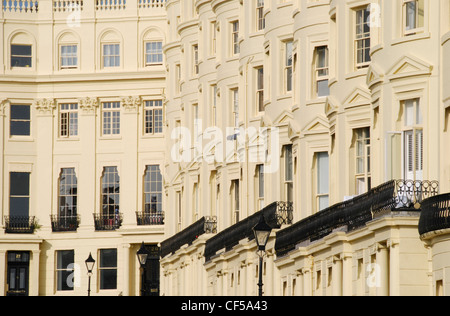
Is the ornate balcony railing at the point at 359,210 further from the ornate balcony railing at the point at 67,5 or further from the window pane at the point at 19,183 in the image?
the ornate balcony railing at the point at 67,5

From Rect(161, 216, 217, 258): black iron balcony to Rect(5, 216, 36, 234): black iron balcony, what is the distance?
46.8ft

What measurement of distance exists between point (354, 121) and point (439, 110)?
730 centimetres

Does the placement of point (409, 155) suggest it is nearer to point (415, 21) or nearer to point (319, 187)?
point (415, 21)

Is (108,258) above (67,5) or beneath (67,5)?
beneath

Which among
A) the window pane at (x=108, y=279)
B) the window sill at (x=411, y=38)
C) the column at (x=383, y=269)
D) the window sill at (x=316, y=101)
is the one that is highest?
the window sill at (x=411, y=38)

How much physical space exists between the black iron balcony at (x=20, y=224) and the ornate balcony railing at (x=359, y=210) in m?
42.0

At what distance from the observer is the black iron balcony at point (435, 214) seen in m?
33.3

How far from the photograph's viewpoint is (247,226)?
57156 mm

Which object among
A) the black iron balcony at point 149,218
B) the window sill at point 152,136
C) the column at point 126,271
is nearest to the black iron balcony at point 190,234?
the black iron balcony at point 149,218

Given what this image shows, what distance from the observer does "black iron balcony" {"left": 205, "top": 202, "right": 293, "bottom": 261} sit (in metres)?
51.9

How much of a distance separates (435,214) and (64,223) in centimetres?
5926

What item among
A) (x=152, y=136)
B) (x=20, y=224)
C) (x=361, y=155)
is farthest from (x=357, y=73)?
(x=20, y=224)
